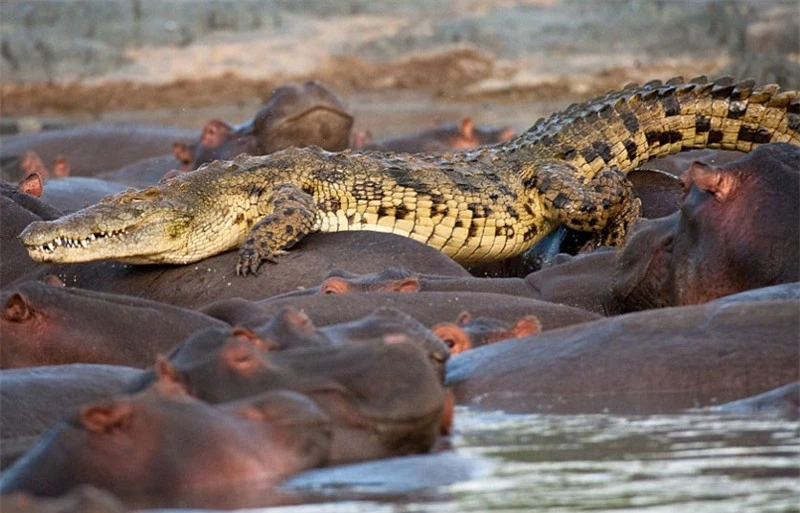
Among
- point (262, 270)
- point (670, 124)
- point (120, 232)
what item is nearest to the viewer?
point (262, 270)

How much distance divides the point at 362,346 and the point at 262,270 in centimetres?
325

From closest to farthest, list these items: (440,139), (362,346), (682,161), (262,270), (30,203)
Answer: (362,346)
(262,270)
(30,203)
(682,161)
(440,139)

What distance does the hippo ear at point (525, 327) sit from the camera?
6.70 meters

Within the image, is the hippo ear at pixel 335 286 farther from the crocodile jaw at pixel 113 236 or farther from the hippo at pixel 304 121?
the hippo at pixel 304 121

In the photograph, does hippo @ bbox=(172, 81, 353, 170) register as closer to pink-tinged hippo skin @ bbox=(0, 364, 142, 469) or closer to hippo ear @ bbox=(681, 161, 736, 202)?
hippo ear @ bbox=(681, 161, 736, 202)

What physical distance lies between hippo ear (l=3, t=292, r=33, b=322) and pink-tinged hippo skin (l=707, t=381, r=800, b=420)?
2.31 m

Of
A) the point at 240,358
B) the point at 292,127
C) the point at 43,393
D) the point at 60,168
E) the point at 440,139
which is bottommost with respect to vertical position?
the point at 60,168

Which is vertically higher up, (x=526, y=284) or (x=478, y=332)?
(x=478, y=332)

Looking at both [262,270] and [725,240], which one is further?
[262,270]

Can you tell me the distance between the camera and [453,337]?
6672 mm

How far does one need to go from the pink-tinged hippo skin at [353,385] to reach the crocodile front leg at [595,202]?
4.01 metres

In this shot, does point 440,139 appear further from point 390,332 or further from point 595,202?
point 390,332

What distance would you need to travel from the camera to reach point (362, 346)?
217 inches

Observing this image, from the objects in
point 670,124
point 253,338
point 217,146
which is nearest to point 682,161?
point 670,124
